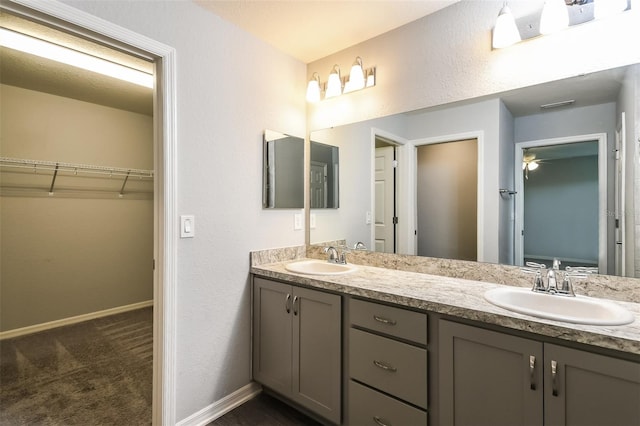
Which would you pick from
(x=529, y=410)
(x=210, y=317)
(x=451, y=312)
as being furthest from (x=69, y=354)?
(x=529, y=410)

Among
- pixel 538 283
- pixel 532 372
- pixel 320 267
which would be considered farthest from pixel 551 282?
pixel 320 267

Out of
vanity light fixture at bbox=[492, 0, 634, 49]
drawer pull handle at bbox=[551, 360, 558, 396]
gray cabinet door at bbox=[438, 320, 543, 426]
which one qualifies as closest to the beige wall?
gray cabinet door at bbox=[438, 320, 543, 426]

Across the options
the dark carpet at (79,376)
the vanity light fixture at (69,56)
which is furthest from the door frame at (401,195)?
the vanity light fixture at (69,56)

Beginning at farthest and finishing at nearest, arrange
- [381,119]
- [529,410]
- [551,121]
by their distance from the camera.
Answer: [381,119], [551,121], [529,410]

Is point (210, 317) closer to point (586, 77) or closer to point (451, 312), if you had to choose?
point (451, 312)

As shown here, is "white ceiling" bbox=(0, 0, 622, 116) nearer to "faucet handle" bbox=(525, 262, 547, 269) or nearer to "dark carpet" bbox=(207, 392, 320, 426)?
"faucet handle" bbox=(525, 262, 547, 269)

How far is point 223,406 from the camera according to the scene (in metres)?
1.90

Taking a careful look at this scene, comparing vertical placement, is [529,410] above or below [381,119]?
below

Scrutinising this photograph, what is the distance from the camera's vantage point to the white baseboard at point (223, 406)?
5.76ft

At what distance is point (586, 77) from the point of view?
1.43 metres

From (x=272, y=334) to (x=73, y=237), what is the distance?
2778mm

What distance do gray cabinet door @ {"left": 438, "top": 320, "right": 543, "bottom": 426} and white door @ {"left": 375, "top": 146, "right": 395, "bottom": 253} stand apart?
84 cm

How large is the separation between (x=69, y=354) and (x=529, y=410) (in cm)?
325

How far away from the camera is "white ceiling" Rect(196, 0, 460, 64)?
5.78 feet
